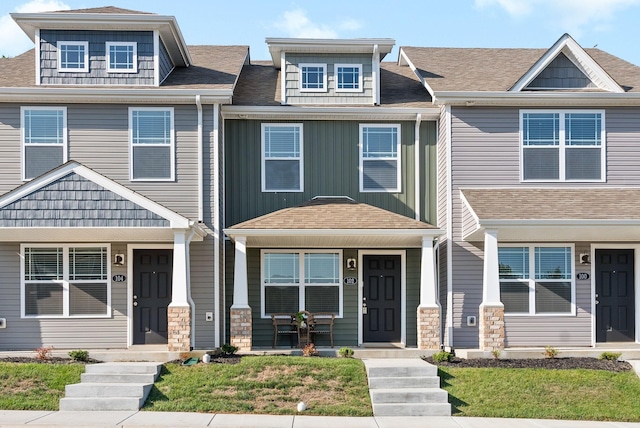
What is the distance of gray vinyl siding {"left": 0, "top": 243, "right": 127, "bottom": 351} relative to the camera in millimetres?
16594

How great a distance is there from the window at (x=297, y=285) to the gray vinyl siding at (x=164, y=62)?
4.75 m

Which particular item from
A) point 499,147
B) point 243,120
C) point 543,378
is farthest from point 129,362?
point 499,147

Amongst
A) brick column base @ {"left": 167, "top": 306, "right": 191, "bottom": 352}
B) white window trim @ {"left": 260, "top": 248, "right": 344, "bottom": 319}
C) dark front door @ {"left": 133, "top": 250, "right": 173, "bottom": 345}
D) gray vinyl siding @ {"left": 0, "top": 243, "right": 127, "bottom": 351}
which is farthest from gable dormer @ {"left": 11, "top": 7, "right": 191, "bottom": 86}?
brick column base @ {"left": 167, "top": 306, "right": 191, "bottom": 352}

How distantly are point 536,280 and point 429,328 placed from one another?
2940mm

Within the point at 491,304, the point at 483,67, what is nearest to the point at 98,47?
the point at 483,67

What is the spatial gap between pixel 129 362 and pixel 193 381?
5.83ft

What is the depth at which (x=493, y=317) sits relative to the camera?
1545cm

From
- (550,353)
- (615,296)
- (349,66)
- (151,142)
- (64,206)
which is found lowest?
(550,353)

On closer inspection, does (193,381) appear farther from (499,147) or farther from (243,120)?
A: (499,147)

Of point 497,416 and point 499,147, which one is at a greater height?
point 499,147

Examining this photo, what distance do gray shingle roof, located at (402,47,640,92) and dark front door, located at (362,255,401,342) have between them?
13.9ft

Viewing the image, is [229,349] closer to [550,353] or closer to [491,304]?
[491,304]

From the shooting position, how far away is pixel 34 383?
13.1 meters

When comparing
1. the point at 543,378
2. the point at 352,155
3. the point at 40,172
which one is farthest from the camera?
the point at 352,155
